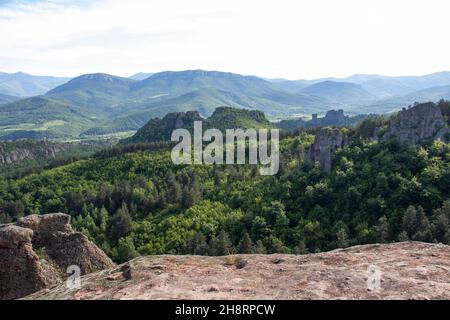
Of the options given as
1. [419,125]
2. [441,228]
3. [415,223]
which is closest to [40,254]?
[441,228]

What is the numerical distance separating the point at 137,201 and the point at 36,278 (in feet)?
262

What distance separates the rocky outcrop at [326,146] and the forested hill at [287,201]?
54cm

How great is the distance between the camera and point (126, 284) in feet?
45.5

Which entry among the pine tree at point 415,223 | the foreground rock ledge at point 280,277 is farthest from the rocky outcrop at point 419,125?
the foreground rock ledge at point 280,277

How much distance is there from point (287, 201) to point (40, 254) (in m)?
60.6

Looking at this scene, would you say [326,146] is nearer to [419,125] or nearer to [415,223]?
[419,125]

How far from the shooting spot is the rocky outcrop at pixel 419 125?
78556 mm

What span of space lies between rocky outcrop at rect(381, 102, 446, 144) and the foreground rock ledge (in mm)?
68404

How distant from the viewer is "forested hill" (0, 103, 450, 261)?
6281 cm

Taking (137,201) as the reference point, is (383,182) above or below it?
above

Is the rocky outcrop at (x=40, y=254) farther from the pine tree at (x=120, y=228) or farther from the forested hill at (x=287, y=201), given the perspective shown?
the pine tree at (x=120, y=228)

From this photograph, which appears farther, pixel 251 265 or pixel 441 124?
pixel 441 124
